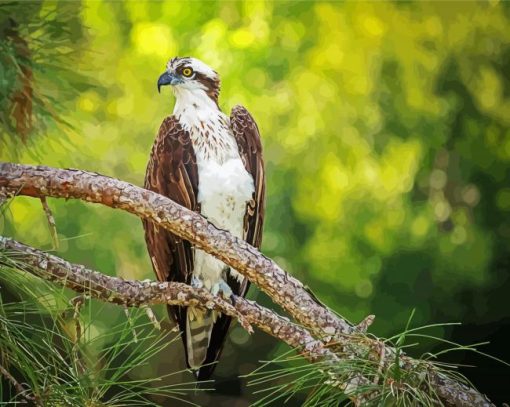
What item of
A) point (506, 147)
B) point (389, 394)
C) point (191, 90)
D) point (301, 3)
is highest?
point (301, 3)

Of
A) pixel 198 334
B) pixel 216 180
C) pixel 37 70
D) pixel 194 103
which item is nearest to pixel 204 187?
pixel 216 180

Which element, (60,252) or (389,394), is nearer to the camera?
(389,394)

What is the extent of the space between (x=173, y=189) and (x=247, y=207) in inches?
7.4

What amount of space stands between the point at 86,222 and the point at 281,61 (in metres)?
0.66

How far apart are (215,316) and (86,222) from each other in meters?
0.42

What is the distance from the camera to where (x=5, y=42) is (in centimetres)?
226

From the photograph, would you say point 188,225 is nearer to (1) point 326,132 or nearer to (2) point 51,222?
(2) point 51,222

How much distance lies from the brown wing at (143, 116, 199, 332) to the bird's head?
99 millimetres

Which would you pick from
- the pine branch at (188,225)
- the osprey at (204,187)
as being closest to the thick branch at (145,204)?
the pine branch at (188,225)

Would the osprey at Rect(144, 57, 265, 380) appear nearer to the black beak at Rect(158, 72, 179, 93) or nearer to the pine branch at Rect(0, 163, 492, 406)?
the black beak at Rect(158, 72, 179, 93)

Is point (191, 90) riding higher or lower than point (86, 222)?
higher

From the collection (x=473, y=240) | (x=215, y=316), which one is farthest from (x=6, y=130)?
(x=473, y=240)

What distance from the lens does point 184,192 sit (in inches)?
86.0

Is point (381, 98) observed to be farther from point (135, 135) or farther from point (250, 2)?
point (135, 135)
